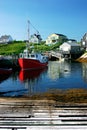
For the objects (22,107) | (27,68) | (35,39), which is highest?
(22,107)

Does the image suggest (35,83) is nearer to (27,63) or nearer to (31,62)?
(27,63)

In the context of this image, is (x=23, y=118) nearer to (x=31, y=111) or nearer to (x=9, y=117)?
(x=9, y=117)

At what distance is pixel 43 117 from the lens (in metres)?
9.54

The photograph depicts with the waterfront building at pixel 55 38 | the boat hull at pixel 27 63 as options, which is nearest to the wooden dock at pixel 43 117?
the boat hull at pixel 27 63

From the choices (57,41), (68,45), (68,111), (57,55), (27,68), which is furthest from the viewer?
(57,41)

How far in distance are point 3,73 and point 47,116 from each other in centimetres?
2987

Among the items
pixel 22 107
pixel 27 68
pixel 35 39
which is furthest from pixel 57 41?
pixel 22 107

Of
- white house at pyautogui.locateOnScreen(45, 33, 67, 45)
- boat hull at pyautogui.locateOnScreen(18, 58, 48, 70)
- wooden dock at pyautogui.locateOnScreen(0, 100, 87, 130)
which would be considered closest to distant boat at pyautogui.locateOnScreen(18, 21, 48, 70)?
boat hull at pyautogui.locateOnScreen(18, 58, 48, 70)

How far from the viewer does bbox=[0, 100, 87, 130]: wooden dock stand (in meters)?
8.51

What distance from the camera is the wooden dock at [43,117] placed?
8508mm

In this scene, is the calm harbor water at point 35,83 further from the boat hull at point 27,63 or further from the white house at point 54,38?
the white house at point 54,38

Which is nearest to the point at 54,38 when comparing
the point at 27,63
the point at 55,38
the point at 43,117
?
the point at 55,38

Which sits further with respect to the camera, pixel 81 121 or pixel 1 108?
pixel 1 108

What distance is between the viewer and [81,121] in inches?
357
